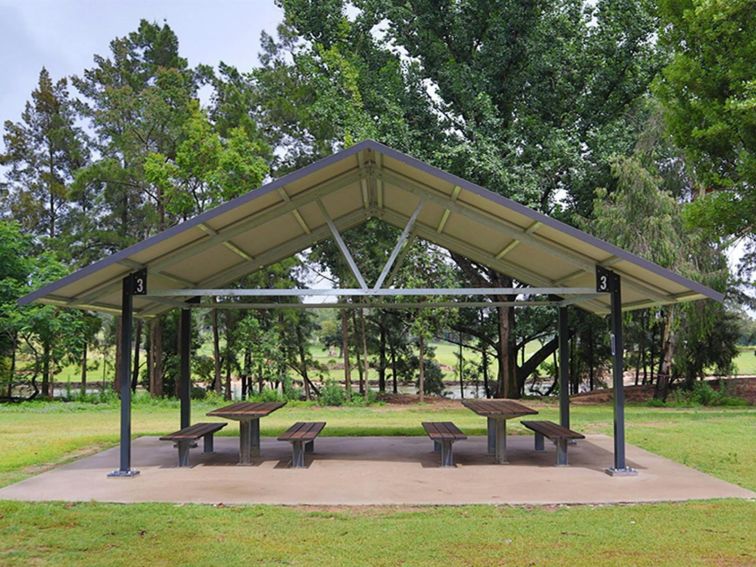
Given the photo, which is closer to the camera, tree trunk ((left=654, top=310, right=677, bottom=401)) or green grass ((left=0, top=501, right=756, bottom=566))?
green grass ((left=0, top=501, right=756, bottom=566))

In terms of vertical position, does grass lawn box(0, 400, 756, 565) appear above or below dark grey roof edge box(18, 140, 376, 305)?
below

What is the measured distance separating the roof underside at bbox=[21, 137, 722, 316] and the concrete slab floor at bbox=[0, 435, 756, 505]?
6.84 ft

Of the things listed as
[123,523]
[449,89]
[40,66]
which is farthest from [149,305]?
[40,66]

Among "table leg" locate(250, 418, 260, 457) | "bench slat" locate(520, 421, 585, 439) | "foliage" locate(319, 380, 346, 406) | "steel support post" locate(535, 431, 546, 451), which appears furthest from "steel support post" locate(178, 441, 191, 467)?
"foliage" locate(319, 380, 346, 406)

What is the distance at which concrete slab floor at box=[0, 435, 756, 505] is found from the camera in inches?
271

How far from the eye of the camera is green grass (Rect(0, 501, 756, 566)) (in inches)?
191

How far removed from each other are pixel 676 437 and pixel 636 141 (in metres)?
10.9

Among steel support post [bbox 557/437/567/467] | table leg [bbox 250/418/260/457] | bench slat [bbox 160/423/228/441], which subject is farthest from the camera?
table leg [bbox 250/418/260/457]

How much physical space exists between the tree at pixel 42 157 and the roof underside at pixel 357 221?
23036 mm

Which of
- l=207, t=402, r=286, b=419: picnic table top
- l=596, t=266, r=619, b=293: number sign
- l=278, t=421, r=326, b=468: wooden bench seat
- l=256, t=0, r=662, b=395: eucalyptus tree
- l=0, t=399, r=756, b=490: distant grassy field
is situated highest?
l=256, t=0, r=662, b=395: eucalyptus tree

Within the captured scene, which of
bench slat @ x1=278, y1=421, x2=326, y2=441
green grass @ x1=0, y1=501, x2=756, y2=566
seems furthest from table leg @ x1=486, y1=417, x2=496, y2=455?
green grass @ x1=0, y1=501, x2=756, y2=566

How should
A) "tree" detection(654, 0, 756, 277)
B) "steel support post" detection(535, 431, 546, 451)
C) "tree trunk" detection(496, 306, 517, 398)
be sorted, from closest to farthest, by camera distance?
1. "steel support post" detection(535, 431, 546, 451)
2. "tree" detection(654, 0, 756, 277)
3. "tree trunk" detection(496, 306, 517, 398)

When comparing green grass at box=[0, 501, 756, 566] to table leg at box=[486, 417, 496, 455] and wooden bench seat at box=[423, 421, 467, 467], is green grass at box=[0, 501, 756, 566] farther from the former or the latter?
table leg at box=[486, 417, 496, 455]

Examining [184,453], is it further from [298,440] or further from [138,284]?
[138,284]
